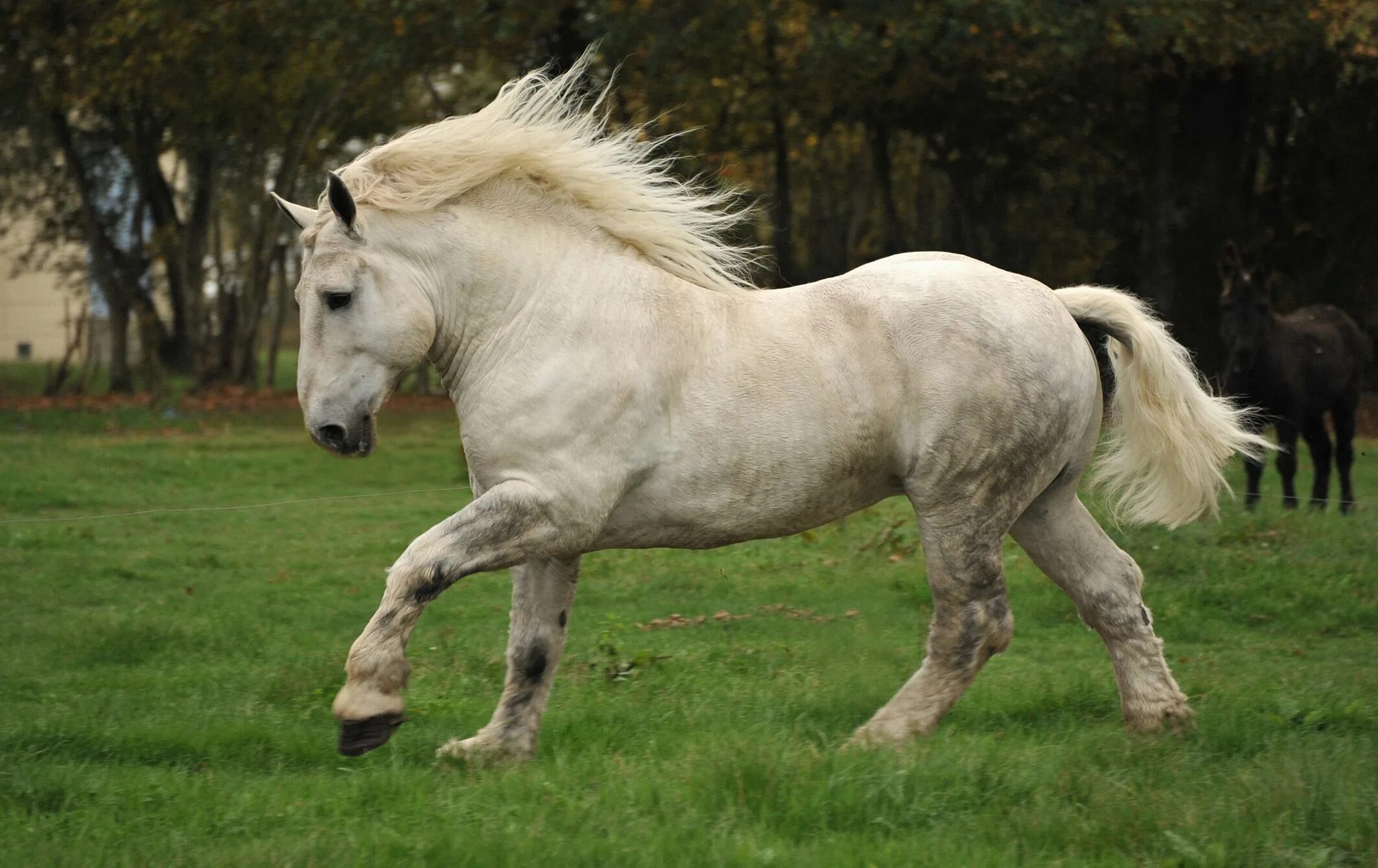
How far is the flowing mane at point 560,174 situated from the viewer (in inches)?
206

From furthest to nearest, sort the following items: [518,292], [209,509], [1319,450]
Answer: [1319,450], [209,509], [518,292]

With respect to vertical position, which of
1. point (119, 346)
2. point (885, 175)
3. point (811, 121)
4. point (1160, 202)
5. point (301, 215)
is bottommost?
point (119, 346)

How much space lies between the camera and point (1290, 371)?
12.4 metres

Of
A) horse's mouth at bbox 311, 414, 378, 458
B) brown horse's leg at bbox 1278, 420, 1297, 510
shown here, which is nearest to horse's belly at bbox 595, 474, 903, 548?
horse's mouth at bbox 311, 414, 378, 458

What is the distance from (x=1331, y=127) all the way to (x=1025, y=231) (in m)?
4.75

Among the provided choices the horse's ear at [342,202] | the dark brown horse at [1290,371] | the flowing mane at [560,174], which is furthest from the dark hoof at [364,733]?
the dark brown horse at [1290,371]

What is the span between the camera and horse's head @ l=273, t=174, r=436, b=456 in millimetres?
4949

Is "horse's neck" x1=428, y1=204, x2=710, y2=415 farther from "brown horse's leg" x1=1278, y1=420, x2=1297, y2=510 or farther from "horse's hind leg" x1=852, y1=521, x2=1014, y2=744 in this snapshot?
"brown horse's leg" x1=1278, y1=420, x2=1297, y2=510

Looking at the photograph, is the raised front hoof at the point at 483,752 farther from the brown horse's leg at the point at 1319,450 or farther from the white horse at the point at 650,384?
the brown horse's leg at the point at 1319,450

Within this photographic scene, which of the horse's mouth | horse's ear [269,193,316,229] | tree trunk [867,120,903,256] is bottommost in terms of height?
the horse's mouth

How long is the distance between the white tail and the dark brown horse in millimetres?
6333

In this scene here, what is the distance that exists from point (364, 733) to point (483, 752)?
73 centimetres

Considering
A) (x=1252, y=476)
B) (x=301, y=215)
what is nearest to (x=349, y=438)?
(x=301, y=215)

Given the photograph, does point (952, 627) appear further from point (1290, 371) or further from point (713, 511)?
point (1290, 371)
